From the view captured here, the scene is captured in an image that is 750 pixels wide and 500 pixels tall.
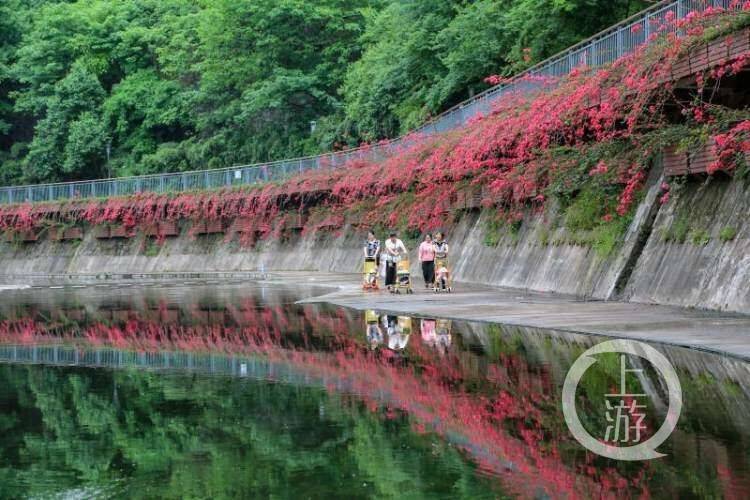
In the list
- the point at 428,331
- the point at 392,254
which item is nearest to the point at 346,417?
the point at 428,331

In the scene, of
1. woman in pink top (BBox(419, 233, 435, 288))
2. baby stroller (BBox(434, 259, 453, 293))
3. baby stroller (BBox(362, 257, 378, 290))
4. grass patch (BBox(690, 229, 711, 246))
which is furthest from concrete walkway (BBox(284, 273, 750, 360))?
grass patch (BBox(690, 229, 711, 246))

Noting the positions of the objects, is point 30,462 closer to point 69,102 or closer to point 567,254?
point 567,254

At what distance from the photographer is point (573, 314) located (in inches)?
808

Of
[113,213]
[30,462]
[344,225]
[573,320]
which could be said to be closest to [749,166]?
[573,320]

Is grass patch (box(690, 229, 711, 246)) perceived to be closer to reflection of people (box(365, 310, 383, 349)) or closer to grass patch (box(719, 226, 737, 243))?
grass patch (box(719, 226, 737, 243))

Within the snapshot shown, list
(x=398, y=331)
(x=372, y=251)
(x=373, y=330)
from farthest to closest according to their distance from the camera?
(x=372, y=251) < (x=373, y=330) < (x=398, y=331)

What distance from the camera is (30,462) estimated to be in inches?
347

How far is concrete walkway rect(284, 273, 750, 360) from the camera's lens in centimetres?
1597

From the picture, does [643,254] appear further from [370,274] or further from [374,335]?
[370,274]

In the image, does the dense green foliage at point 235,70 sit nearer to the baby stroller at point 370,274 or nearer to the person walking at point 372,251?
the person walking at point 372,251

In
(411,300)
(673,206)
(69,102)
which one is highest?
(69,102)

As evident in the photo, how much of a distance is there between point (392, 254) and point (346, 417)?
21.4 m

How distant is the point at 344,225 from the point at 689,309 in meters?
31.6

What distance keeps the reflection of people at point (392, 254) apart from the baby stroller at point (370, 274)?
0.44m
